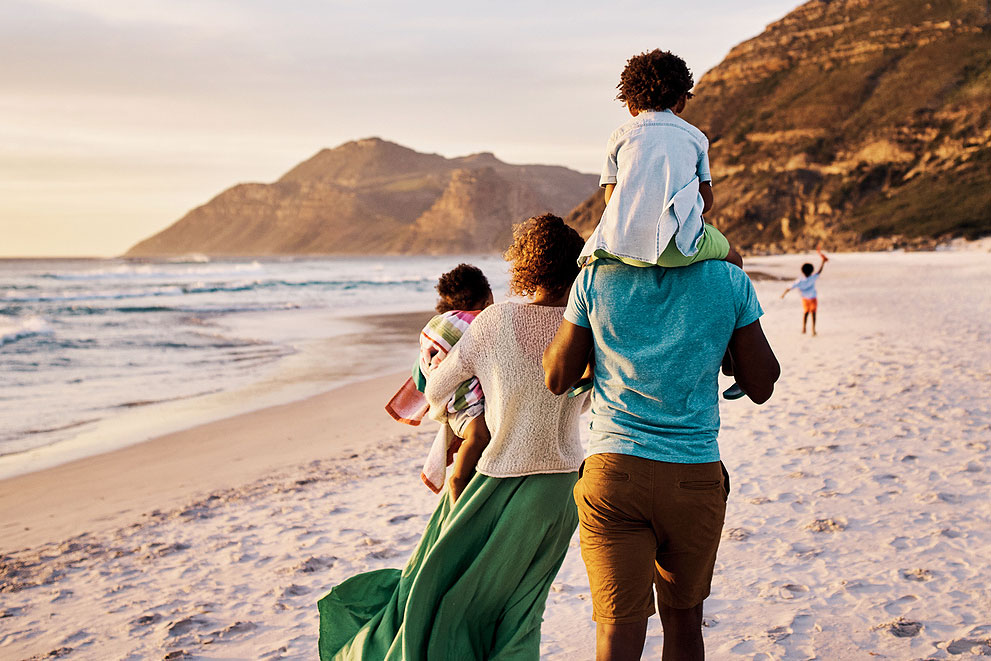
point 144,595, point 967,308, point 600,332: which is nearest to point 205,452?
point 144,595

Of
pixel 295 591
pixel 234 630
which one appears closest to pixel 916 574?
pixel 295 591

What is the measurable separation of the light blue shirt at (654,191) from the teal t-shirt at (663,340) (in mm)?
98

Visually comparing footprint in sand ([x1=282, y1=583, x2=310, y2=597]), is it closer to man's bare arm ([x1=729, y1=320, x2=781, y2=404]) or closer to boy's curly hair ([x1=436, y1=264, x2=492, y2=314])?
boy's curly hair ([x1=436, y1=264, x2=492, y2=314])

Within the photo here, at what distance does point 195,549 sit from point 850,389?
21.5ft

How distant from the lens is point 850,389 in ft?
26.9

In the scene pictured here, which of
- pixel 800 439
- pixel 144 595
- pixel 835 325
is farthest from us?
pixel 835 325

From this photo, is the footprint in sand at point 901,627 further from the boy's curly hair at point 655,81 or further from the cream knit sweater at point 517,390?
the boy's curly hair at point 655,81

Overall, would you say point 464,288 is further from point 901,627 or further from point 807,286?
point 807,286

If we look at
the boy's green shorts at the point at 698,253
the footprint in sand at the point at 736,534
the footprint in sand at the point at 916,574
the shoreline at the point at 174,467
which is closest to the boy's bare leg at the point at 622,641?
the boy's green shorts at the point at 698,253

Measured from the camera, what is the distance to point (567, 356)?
2.08m

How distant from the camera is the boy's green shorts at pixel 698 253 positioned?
187 centimetres

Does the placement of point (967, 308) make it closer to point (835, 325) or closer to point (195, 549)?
point (835, 325)

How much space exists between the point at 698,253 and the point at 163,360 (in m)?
14.1

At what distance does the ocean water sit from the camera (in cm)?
895
